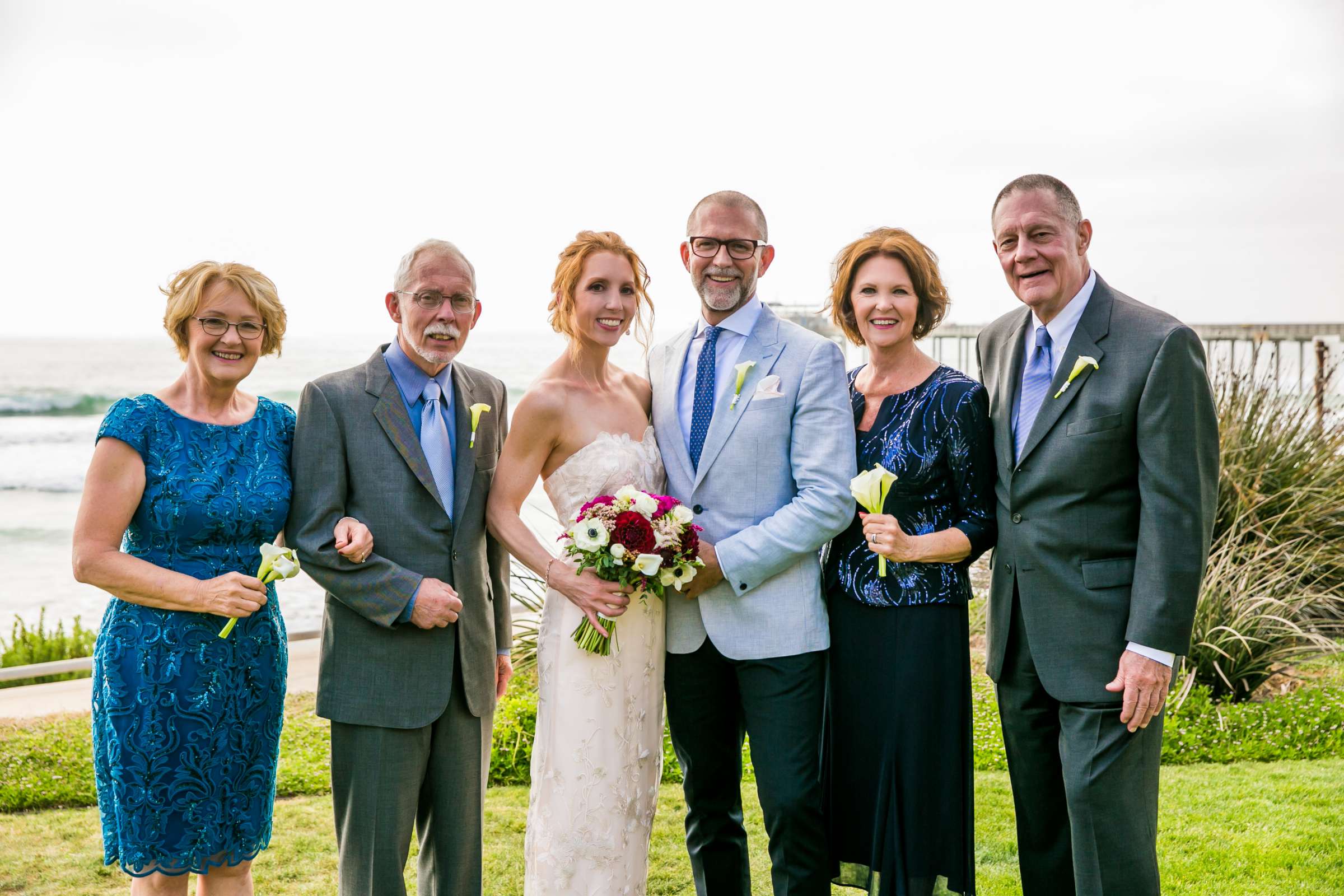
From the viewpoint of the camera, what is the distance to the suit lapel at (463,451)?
11.1 ft

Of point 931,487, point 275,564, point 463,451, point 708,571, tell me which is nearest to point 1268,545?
point 931,487

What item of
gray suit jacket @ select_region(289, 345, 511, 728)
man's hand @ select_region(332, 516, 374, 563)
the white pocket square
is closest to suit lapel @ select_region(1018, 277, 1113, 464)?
the white pocket square

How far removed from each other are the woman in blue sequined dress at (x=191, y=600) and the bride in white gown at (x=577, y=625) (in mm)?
665

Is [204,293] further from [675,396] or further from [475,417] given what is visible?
[675,396]

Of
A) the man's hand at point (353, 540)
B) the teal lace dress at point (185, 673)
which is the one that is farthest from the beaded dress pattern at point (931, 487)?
the teal lace dress at point (185, 673)

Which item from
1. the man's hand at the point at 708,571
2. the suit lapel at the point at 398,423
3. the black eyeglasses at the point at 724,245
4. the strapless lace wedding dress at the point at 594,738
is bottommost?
the strapless lace wedding dress at the point at 594,738

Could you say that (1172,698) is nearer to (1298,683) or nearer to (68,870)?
(1298,683)

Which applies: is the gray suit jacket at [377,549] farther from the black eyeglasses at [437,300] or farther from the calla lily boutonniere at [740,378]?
the calla lily boutonniere at [740,378]

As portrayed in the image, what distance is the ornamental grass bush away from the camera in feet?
22.4

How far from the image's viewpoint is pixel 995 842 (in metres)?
5.12

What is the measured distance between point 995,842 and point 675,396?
3136 mm

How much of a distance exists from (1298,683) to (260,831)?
7.16 meters

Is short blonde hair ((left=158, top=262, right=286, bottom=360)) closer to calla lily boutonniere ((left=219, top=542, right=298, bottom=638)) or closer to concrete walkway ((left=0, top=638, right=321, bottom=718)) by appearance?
calla lily boutonniere ((left=219, top=542, right=298, bottom=638))

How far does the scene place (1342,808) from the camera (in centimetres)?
534
